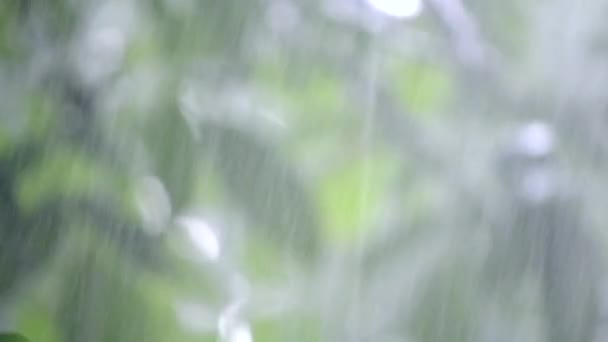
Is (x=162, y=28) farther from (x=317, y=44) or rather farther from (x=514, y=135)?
(x=514, y=135)

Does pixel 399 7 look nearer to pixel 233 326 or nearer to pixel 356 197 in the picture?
pixel 356 197

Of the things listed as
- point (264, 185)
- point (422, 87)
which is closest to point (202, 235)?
point (264, 185)

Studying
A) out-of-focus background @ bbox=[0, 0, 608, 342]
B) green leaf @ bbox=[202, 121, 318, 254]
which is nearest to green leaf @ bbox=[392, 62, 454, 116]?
out-of-focus background @ bbox=[0, 0, 608, 342]

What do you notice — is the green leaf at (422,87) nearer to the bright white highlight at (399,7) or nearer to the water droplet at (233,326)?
the bright white highlight at (399,7)

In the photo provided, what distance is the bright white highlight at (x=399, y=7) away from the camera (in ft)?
1.87

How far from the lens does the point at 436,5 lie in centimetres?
57

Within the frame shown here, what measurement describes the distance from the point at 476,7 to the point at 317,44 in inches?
4.8

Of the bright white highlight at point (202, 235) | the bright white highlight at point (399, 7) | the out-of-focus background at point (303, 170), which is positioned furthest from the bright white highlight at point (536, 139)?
the bright white highlight at point (202, 235)

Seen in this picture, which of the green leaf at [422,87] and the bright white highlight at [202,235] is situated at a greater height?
the green leaf at [422,87]

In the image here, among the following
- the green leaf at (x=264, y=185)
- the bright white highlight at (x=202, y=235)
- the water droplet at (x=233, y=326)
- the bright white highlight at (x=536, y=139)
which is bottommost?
the water droplet at (x=233, y=326)

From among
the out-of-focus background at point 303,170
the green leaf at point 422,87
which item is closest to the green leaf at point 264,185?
the out-of-focus background at point 303,170

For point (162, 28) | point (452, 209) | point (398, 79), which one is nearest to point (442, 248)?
point (452, 209)

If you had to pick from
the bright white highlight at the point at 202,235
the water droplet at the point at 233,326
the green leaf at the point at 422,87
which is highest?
the green leaf at the point at 422,87

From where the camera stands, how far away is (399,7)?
57 centimetres
